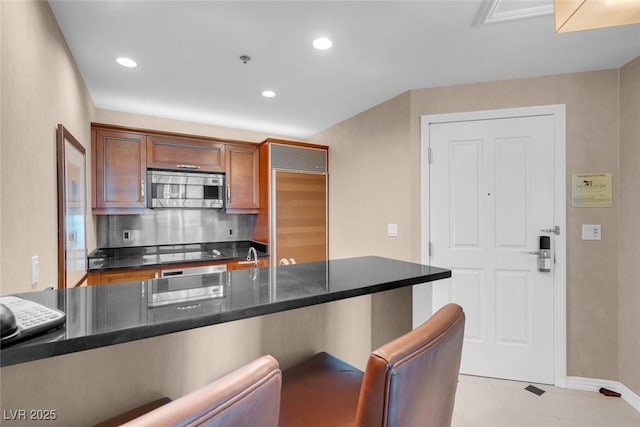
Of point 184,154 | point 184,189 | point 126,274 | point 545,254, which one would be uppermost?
point 184,154

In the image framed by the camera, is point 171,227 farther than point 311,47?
Yes

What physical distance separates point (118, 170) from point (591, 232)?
4.11 meters

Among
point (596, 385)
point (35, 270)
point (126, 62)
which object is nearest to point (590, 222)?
point (596, 385)

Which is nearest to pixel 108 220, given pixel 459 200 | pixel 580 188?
pixel 459 200

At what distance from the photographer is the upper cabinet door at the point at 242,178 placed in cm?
375

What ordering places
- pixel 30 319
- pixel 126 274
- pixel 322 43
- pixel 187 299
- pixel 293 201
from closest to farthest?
pixel 30 319, pixel 187 299, pixel 322 43, pixel 126 274, pixel 293 201

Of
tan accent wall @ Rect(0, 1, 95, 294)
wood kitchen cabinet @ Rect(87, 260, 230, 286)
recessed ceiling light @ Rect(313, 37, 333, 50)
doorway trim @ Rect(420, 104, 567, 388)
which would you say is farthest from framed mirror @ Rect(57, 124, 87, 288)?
doorway trim @ Rect(420, 104, 567, 388)

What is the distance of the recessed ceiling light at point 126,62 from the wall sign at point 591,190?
3.29 metres

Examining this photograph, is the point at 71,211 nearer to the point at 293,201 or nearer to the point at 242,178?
the point at 242,178

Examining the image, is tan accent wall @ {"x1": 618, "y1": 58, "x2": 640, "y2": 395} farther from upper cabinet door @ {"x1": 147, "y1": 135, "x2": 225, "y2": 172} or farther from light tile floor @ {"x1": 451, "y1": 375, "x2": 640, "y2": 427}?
upper cabinet door @ {"x1": 147, "y1": 135, "x2": 225, "y2": 172}

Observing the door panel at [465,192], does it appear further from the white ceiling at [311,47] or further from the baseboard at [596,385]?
the baseboard at [596,385]

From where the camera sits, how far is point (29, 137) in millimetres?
1401

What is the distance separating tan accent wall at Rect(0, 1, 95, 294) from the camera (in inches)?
47.6

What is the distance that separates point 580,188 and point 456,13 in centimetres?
162
